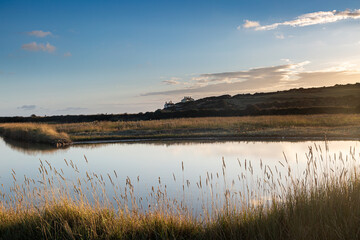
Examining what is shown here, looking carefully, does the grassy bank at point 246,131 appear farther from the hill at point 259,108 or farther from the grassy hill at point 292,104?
the grassy hill at point 292,104

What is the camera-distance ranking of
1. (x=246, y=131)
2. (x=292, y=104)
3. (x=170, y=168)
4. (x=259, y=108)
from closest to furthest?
(x=170, y=168)
(x=246, y=131)
(x=259, y=108)
(x=292, y=104)

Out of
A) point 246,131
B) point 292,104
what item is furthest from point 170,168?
point 292,104

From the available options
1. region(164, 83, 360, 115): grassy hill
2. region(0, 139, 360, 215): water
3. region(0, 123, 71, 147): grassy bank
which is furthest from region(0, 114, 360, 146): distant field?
region(164, 83, 360, 115): grassy hill

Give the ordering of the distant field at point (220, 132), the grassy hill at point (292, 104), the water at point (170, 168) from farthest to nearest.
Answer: the grassy hill at point (292, 104), the distant field at point (220, 132), the water at point (170, 168)

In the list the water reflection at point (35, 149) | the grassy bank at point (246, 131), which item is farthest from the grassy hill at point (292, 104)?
the water reflection at point (35, 149)

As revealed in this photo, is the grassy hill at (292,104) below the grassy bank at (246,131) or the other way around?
the other way around

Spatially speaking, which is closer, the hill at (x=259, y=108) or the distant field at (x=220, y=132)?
the distant field at (x=220, y=132)

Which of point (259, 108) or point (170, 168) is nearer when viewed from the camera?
point (170, 168)

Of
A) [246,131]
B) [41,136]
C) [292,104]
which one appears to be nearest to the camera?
[246,131]

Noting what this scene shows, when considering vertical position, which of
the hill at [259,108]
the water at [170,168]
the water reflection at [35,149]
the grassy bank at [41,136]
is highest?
the hill at [259,108]

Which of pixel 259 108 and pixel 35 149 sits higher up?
pixel 259 108

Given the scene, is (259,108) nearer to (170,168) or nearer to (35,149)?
(35,149)

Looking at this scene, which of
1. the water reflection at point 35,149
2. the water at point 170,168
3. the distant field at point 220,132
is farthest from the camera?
the distant field at point 220,132

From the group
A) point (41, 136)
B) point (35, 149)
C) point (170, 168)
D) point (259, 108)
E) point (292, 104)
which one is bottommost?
point (170, 168)
